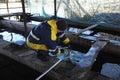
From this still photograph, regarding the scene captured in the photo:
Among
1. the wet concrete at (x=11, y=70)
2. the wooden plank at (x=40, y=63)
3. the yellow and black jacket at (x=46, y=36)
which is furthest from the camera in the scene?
the wet concrete at (x=11, y=70)

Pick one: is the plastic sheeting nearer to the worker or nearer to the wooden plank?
the worker

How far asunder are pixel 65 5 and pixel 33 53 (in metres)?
3.67

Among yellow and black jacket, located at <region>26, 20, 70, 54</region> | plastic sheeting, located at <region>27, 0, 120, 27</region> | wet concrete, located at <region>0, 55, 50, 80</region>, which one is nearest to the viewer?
yellow and black jacket, located at <region>26, 20, 70, 54</region>

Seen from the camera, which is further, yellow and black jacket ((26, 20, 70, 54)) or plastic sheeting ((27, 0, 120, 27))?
plastic sheeting ((27, 0, 120, 27))

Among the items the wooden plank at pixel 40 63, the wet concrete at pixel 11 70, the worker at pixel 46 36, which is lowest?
the wet concrete at pixel 11 70

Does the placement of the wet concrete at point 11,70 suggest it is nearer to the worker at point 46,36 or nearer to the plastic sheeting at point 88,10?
the worker at point 46,36

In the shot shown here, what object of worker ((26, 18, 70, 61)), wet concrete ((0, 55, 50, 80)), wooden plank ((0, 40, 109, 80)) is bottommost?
wet concrete ((0, 55, 50, 80))

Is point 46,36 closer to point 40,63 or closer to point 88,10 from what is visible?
point 40,63

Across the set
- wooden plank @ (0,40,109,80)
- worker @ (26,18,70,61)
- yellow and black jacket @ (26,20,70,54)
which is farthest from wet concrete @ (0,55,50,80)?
yellow and black jacket @ (26,20,70,54)

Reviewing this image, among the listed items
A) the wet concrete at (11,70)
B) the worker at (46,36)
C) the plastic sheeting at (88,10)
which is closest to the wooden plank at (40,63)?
the worker at (46,36)

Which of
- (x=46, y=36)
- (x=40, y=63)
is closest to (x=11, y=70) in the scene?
(x=40, y=63)

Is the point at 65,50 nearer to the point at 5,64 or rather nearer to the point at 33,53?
the point at 33,53

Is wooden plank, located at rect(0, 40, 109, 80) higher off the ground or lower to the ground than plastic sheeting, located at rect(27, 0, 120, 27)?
lower

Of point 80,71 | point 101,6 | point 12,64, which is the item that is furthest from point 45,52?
point 101,6
